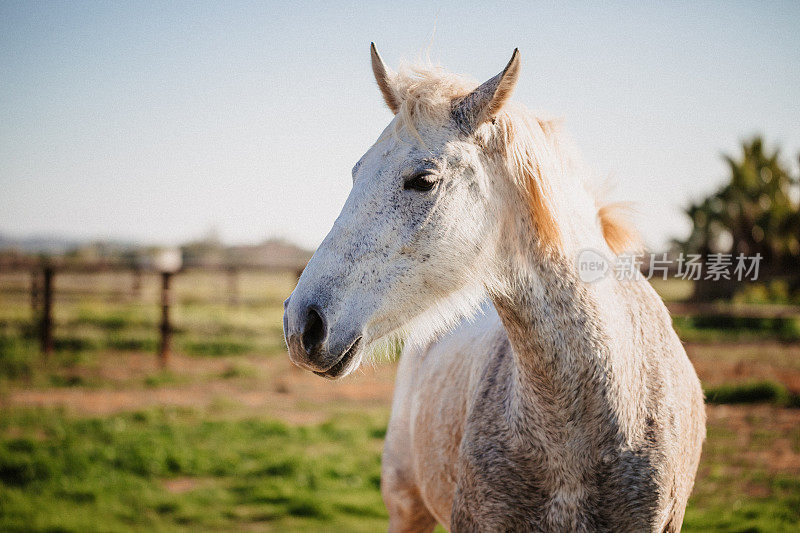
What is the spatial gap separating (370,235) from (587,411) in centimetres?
99

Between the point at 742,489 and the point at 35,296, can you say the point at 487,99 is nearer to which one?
the point at 742,489

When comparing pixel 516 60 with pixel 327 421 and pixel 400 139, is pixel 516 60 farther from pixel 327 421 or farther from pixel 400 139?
pixel 327 421

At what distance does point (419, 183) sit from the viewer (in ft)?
5.76

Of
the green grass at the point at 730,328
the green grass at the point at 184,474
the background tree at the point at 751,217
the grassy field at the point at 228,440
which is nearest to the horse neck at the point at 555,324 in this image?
the grassy field at the point at 228,440

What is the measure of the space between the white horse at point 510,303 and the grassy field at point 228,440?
3.29 feet

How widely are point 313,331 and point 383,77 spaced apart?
3.50ft

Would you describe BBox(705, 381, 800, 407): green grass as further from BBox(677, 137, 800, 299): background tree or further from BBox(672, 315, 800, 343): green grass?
BBox(677, 137, 800, 299): background tree

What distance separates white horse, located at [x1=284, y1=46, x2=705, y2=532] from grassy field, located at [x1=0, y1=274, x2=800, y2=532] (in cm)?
100

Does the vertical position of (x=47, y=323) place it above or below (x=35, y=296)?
below

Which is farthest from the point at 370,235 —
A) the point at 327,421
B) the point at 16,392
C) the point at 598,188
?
the point at 16,392

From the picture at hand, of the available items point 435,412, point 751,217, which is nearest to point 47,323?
point 435,412

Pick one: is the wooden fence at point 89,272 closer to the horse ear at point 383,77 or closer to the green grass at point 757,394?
the green grass at point 757,394

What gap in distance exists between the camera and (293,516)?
4.45 metres

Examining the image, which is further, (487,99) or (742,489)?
(742,489)
